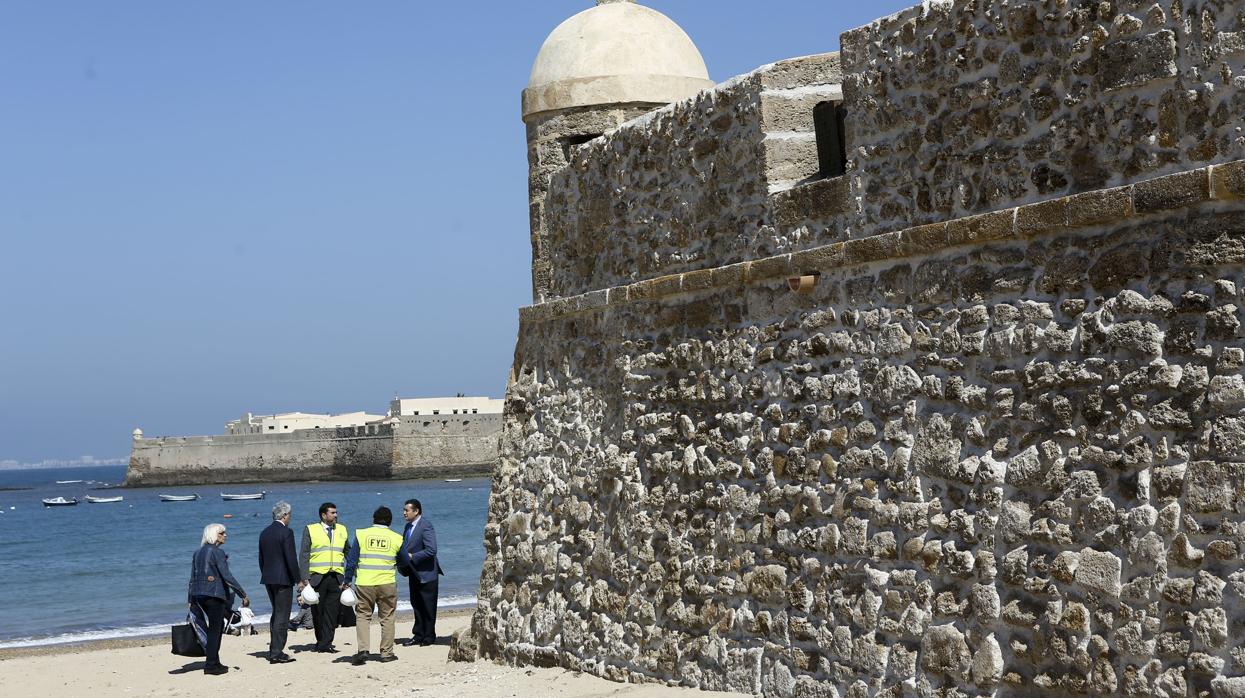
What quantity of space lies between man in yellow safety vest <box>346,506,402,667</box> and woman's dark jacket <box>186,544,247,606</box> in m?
1.01

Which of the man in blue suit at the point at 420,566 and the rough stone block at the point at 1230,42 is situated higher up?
the rough stone block at the point at 1230,42

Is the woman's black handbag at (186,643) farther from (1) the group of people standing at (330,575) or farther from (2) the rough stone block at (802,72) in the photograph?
(2) the rough stone block at (802,72)

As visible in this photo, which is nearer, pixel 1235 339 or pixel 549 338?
pixel 1235 339

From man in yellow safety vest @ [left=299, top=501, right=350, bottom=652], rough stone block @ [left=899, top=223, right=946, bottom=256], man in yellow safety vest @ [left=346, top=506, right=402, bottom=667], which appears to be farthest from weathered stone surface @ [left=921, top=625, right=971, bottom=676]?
man in yellow safety vest @ [left=299, top=501, right=350, bottom=652]

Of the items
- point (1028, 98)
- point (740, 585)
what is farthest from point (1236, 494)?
point (740, 585)

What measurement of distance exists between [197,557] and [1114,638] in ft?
26.0

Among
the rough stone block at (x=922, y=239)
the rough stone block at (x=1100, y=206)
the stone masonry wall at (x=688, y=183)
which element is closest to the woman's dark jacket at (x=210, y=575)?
the stone masonry wall at (x=688, y=183)

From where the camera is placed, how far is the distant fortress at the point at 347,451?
6544cm

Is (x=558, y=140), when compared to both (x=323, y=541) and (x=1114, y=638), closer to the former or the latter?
(x=323, y=541)

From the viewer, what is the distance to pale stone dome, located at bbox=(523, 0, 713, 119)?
937 centimetres

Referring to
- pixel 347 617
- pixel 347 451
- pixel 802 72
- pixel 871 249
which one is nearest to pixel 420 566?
pixel 347 617

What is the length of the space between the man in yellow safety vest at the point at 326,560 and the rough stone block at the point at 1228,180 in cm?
805

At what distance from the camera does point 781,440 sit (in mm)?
6914

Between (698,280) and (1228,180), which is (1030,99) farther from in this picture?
(698,280)
